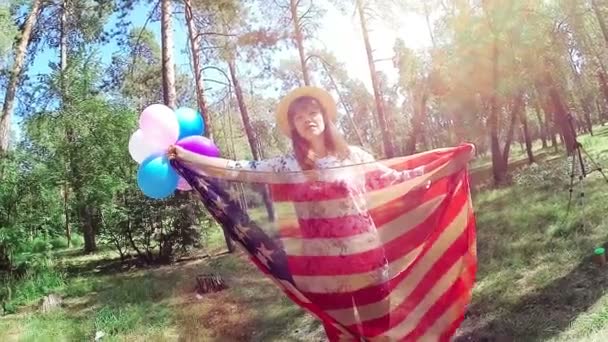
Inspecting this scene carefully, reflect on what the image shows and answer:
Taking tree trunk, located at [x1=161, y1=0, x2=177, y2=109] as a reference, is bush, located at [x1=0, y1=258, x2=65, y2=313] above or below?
below

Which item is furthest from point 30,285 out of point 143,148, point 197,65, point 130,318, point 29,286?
point 143,148

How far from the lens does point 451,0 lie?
15062 mm

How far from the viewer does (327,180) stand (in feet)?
8.14

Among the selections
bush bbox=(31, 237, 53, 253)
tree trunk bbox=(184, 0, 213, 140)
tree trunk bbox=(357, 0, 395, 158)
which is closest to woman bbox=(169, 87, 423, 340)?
bush bbox=(31, 237, 53, 253)

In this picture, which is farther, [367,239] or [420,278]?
[420,278]

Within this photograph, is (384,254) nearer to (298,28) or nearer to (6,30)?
(6,30)

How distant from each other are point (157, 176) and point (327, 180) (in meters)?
0.97

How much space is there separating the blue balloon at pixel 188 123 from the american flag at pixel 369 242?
0.35 meters

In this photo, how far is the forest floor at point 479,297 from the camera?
15.9ft

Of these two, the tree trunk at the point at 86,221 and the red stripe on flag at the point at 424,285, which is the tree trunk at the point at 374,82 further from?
the red stripe on flag at the point at 424,285

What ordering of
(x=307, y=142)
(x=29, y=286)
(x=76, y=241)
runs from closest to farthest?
(x=307, y=142), (x=29, y=286), (x=76, y=241)

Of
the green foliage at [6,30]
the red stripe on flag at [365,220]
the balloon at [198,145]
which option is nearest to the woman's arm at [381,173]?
the red stripe on flag at [365,220]

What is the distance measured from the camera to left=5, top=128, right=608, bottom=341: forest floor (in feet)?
15.9

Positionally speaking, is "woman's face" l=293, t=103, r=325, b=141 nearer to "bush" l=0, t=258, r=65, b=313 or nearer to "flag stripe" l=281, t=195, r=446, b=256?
"flag stripe" l=281, t=195, r=446, b=256
